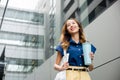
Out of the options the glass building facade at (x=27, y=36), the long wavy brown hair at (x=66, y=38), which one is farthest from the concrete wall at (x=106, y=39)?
the glass building facade at (x=27, y=36)

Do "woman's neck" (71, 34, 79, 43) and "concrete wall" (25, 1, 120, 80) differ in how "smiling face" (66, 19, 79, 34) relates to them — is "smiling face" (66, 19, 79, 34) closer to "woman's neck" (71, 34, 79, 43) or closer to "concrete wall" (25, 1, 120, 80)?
"woman's neck" (71, 34, 79, 43)

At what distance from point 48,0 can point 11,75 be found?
217 centimetres

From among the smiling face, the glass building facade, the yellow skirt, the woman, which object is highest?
the glass building facade

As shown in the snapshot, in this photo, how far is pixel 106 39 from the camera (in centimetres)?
348

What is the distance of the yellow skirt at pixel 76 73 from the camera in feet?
7.46

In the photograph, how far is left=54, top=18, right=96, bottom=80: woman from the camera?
2.30m

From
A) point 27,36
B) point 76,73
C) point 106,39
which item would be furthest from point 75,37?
point 27,36

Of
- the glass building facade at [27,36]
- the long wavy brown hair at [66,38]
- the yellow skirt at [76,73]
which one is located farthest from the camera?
the glass building facade at [27,36]

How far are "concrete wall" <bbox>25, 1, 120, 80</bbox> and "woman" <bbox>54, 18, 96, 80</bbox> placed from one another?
790 mm

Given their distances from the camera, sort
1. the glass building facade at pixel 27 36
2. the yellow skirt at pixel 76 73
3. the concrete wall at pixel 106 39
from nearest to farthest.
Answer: the yellow skirt at pixel 76 73 < the concrete wall at pixel 106 39 < the glass building facade at pixel 27 36

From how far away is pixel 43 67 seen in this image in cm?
627

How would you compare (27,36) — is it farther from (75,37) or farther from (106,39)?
(75,37)

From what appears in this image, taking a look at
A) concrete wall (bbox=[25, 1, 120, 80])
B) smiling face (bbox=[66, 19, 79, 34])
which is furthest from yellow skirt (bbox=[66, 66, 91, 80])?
concrete wall (bbox=[25, 1, 120, 80])

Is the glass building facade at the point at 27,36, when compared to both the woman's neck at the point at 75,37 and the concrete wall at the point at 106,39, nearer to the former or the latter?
the concrete wall at the point at 106,39
